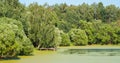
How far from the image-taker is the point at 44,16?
166 feet

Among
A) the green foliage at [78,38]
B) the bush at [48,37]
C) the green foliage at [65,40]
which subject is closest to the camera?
the bush at [48,37]

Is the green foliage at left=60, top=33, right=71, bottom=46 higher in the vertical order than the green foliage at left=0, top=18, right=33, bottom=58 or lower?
lower

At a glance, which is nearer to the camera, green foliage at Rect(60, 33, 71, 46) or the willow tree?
the willow tree

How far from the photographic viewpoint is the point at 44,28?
49.3 m

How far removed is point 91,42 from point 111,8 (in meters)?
33.0

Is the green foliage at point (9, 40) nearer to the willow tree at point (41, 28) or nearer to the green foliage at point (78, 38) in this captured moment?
the willow tree at point (41, 28)

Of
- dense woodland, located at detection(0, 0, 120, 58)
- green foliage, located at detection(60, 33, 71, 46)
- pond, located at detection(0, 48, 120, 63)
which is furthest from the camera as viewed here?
green foliage, located at detection(60, 33, 71, 46)

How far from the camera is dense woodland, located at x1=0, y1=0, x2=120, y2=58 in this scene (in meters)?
33.4

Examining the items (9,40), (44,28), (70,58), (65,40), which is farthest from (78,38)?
(9,40)

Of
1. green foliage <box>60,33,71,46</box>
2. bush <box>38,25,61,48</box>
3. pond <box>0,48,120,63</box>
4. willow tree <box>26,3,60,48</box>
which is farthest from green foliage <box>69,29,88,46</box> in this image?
pond <box>0,48,120,63</box>

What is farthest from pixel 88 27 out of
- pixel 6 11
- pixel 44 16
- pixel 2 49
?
pixel 2 49

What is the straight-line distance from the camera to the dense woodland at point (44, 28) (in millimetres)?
33434

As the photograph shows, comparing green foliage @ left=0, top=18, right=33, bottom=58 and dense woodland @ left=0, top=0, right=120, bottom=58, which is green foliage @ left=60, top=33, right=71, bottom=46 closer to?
dense woodland @ left=0, top=0, right=120, bottom=58

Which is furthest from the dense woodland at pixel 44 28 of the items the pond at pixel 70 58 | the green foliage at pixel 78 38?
the pond at pixel 70 58
